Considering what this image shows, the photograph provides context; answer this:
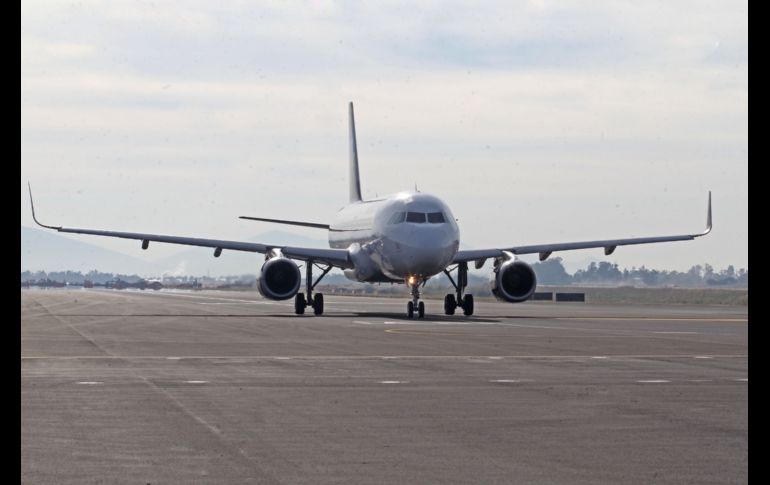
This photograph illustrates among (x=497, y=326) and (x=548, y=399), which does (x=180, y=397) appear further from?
(x=497, y=326)

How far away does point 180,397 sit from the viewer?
16.7 m

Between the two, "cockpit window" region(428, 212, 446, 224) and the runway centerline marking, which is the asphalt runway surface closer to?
the runway centerline marking

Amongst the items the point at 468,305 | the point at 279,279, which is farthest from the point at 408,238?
the point at 279,279

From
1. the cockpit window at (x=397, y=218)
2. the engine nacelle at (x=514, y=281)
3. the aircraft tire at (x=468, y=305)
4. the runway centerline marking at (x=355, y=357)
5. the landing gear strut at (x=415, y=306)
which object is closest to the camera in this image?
the runway centerline marking at (x=355, y=357)

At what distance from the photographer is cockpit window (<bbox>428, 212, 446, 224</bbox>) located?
49.3 metres

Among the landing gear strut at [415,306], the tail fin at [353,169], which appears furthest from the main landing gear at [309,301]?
the tail fin at [353,169]

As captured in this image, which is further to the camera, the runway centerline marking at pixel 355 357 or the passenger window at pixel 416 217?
the passenger window at pixel 416 217

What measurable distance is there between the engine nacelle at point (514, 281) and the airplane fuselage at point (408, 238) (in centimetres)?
345

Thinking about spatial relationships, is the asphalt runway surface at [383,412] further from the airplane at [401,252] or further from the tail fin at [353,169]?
the tail fin at [353,169]

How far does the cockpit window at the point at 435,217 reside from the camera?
4934cm

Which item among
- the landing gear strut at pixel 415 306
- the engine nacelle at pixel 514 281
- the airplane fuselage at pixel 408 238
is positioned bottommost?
the landing gear strut at pixel 415 306

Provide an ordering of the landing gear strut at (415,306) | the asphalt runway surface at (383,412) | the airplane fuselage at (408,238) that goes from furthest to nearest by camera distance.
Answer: the airplane fuselage at (408,238) → the landing gear strut at (415,306) → the asphalt runway surface at (383,412)
